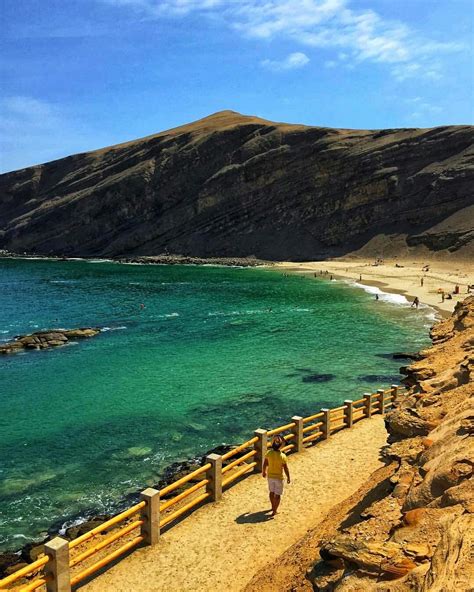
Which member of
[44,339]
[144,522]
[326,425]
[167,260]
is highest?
[167,260]

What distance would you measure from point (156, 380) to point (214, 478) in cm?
1897

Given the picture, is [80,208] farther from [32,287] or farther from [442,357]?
[442,357]

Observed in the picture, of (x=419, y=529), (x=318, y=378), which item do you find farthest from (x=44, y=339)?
(x=419, y=529)

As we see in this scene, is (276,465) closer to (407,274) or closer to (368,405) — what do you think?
(368,405)

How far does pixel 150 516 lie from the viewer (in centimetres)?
1148

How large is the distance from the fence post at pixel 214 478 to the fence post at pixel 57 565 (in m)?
4.63

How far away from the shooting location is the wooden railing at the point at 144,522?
955 centimetres

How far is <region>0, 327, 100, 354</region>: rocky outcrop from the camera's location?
4141 cm

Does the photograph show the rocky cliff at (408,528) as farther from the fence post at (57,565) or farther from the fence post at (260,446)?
the fence post at (57,565)

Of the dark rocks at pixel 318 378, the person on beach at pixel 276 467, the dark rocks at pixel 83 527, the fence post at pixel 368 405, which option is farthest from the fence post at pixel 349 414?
the dark rocks at pixel 318 378

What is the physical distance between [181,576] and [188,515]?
2.41 m

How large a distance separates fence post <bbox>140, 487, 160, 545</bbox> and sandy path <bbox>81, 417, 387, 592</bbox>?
0.83 ft

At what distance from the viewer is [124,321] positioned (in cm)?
5397

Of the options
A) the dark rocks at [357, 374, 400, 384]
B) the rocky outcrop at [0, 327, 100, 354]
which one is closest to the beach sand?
the dark rocks at [357, 374, 400, 384]
